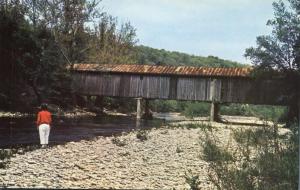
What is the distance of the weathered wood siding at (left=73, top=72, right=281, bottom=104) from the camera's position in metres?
26.0

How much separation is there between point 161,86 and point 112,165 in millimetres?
19315

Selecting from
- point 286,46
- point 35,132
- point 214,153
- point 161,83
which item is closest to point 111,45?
point 161,83

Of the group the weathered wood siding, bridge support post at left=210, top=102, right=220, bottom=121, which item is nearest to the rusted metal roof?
the weathered wood siding

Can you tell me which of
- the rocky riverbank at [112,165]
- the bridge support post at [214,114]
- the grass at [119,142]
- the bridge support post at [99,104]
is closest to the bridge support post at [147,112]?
the bridge support post at [99,104]

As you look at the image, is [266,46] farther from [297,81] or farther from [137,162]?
[137,162]

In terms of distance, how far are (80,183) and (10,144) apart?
583 cm

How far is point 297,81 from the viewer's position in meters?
13.0

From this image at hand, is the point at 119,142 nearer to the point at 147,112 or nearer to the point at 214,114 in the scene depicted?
the point at 214,114

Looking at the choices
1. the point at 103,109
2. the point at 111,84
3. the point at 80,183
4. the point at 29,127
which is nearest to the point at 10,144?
the point at 29,127

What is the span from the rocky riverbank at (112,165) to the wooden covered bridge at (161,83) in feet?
38.4

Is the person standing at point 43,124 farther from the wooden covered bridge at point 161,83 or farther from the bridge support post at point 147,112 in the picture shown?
the bridge support post at point 147,112

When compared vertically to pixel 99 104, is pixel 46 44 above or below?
above

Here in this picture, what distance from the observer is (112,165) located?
10125mm

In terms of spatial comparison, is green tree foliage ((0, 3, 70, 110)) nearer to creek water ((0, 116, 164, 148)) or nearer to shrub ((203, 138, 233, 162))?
creek water ((0, 116, 164, 148))
